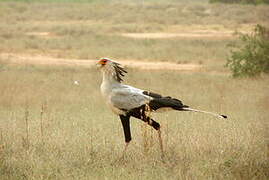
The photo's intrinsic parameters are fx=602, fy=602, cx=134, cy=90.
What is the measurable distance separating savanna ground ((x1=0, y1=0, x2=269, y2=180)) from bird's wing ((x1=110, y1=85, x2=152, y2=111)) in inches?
10.3

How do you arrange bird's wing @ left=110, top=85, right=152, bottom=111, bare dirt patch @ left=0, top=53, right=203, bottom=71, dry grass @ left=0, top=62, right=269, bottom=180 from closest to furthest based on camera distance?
1. dry grass @ left=0, top=62, right=269, bottom=180
2. bird's wing @ left=110, top=85, right=152, bottom=111
3. bare dirt patch @ left=0, top=53, right=203, bottom=71

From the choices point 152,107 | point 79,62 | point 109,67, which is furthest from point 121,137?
point 79,62

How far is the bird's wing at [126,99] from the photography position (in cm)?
628

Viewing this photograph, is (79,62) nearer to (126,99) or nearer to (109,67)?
(109,67)

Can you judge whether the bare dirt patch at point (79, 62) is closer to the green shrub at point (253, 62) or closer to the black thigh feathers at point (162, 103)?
the green shrub at point (253, 62)

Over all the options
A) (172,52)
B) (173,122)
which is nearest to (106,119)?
(173,122)

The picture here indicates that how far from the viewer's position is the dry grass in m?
5.89

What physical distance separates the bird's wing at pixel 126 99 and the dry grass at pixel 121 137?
0.83 ft

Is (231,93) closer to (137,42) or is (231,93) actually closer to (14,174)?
(14,174)

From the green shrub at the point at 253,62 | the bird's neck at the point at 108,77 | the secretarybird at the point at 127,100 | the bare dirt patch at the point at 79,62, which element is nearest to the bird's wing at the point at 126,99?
the secretarybird at the point at 127,100

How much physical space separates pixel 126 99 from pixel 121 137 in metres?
1.53

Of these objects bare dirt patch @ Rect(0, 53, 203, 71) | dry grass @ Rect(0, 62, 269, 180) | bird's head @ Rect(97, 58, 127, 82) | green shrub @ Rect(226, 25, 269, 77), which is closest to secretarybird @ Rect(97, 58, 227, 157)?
bird's head @ Rect(97, 58, 127, 82)

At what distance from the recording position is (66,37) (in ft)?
82.7

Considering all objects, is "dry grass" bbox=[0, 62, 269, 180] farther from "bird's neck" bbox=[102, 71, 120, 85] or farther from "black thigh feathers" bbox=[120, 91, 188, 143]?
"bird's neck" bbox=[102, 71, 120, 85]
